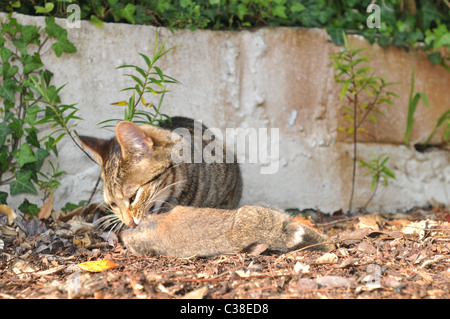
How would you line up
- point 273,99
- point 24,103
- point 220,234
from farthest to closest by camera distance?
point 273,99 → point 24,103 → point 220,234

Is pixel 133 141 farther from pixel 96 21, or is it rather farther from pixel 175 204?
pixel 96 21

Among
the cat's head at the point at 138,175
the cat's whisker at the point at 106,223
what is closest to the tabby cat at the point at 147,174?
the cat's head at the point at 138,175

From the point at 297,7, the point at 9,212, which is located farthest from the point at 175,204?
the point at 297,7

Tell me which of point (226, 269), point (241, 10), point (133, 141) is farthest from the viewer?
point (241, 10)

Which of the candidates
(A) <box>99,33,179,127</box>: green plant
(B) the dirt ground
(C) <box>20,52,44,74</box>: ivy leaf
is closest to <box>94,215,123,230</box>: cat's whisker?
(B) the dirt ground

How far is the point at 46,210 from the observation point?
3738 mm

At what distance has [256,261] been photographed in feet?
8.47

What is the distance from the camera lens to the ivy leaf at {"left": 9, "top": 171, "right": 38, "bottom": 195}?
3.72 m

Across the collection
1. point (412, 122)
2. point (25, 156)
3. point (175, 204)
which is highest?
point (412, 122)

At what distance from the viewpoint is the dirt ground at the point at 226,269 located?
2137 mm

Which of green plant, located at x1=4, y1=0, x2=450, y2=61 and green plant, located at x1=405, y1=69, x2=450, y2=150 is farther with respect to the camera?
green plant, located at x1=405, y1=69, x2=450, y2=150

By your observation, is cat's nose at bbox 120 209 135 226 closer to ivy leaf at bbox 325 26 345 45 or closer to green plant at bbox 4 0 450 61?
green plant at bbox 4 0 450 61

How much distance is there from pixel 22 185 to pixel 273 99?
231 cm
